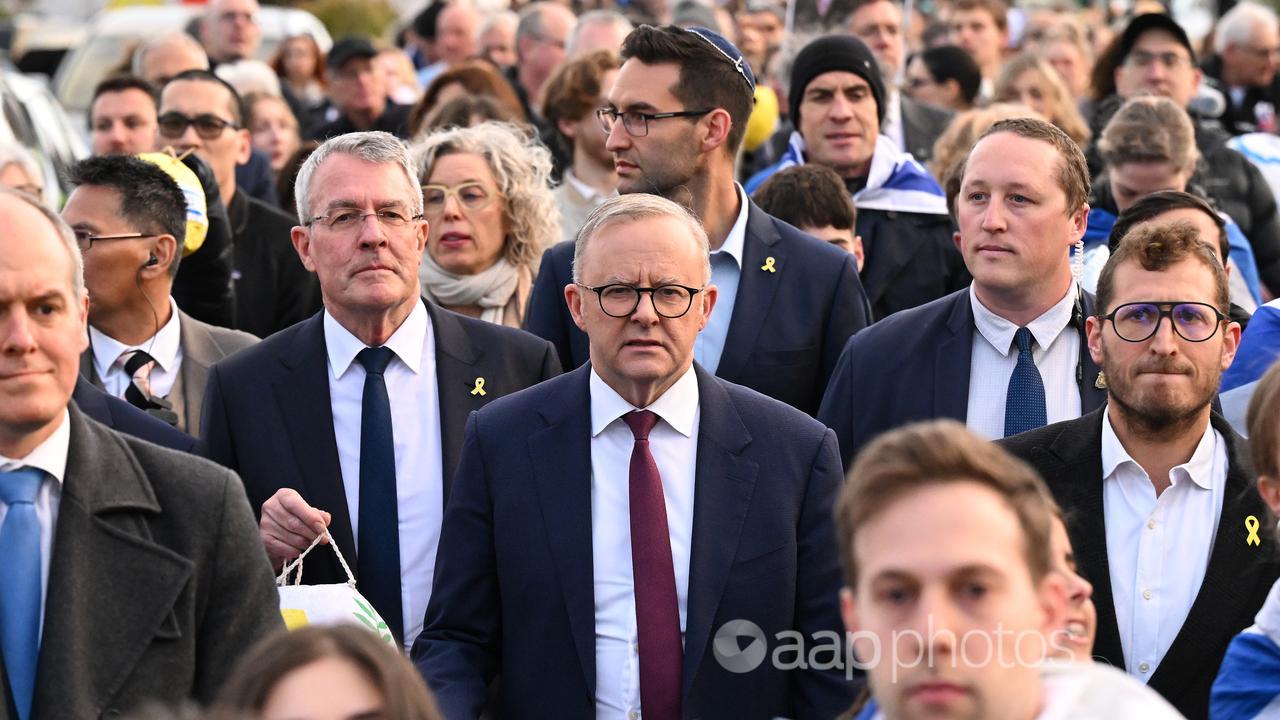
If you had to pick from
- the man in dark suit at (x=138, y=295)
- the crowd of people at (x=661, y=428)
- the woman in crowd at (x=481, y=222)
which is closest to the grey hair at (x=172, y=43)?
the crowd of people at (x=661, y=428)

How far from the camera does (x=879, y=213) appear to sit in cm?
863

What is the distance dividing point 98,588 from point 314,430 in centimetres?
195

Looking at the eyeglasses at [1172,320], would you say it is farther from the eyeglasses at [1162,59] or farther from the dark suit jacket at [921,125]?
the eyeglasses at [1162,59]

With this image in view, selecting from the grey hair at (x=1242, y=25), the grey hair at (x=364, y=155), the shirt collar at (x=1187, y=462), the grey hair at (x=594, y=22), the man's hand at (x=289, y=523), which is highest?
the grey hair at (x=1242, y=25)

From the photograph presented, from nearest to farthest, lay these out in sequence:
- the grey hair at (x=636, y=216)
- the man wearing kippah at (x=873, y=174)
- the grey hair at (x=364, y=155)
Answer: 1. the grey hair at (x=636, y=216)
2. the grey hair at (x=364, y=155)
3. the man wearing kippah at (x=873, y=174)

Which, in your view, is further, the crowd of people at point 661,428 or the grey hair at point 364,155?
the grey hair at point 364,155

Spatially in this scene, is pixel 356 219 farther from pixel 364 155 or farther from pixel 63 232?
pixel 63 232

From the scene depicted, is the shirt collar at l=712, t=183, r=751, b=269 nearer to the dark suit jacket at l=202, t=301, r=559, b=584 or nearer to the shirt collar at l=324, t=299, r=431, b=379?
the dark suit jacket at l=202, t=301, r=559, b=584

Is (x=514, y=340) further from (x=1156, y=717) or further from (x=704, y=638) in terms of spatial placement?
(x=1156, y=717)

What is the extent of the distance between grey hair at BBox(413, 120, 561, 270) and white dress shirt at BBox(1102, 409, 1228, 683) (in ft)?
10.3

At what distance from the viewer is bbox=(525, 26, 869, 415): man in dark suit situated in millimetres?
6711

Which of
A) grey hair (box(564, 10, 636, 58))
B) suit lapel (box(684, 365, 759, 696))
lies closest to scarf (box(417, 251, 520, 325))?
suit lapel (box(684, 365, 759, 696))

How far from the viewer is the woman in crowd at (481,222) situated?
7883mm

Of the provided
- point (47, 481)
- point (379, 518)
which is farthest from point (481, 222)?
point (47, 481)
